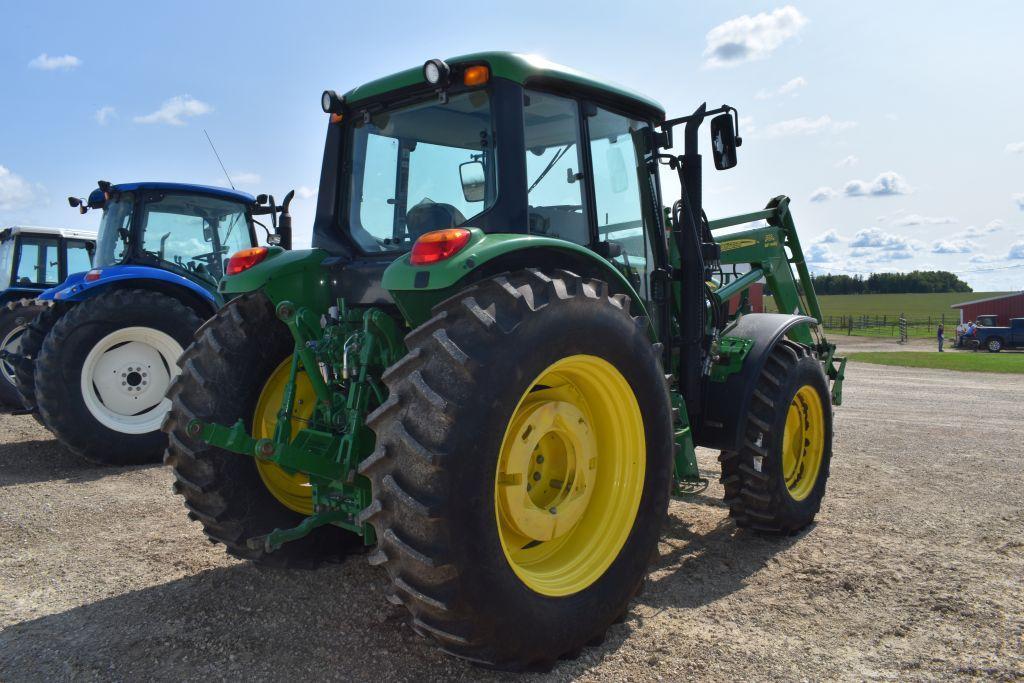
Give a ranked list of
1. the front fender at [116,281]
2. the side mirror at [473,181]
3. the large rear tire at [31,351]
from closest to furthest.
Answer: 1. the side mirror at [473,181]
2. the front fender at [116,281]
3. the large rear tire at [31,351]

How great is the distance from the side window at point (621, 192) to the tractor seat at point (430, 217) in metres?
0.76

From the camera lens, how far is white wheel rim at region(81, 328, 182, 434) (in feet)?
22.6

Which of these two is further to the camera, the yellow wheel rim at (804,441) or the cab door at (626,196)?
the yellow wheel rim at (804,441)

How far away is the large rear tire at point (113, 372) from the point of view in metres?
6.60

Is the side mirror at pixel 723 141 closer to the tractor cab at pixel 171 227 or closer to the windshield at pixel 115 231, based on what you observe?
the tractor cab at pixel 171 227

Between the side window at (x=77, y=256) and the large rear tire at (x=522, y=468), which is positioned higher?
the side window at (x=77, y=256)

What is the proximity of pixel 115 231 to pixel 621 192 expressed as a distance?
6.15 meters

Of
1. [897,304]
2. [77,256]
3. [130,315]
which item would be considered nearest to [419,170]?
[130,315]

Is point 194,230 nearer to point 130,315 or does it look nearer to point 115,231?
point 115,231

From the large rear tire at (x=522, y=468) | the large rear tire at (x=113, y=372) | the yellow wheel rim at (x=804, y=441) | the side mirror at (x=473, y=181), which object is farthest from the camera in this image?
the large rear tire at (x=113, y=372)

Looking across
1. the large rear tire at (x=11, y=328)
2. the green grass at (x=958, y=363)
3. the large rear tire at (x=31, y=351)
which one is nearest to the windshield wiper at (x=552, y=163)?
the large rear tire at (x=31, y=351)

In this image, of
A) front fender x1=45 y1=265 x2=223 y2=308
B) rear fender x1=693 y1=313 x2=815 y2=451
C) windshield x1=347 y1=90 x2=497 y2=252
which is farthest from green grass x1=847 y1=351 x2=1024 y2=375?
windshield x1=347 y1=90 x2=497 y2=252

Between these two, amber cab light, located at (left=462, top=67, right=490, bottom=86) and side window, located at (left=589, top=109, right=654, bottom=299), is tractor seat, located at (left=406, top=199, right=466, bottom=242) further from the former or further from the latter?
side window, located at (left=589, top=109, right=654, bottom=299)

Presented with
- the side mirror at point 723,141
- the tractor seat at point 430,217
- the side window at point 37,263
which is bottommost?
the tractor seat at point 430,217
